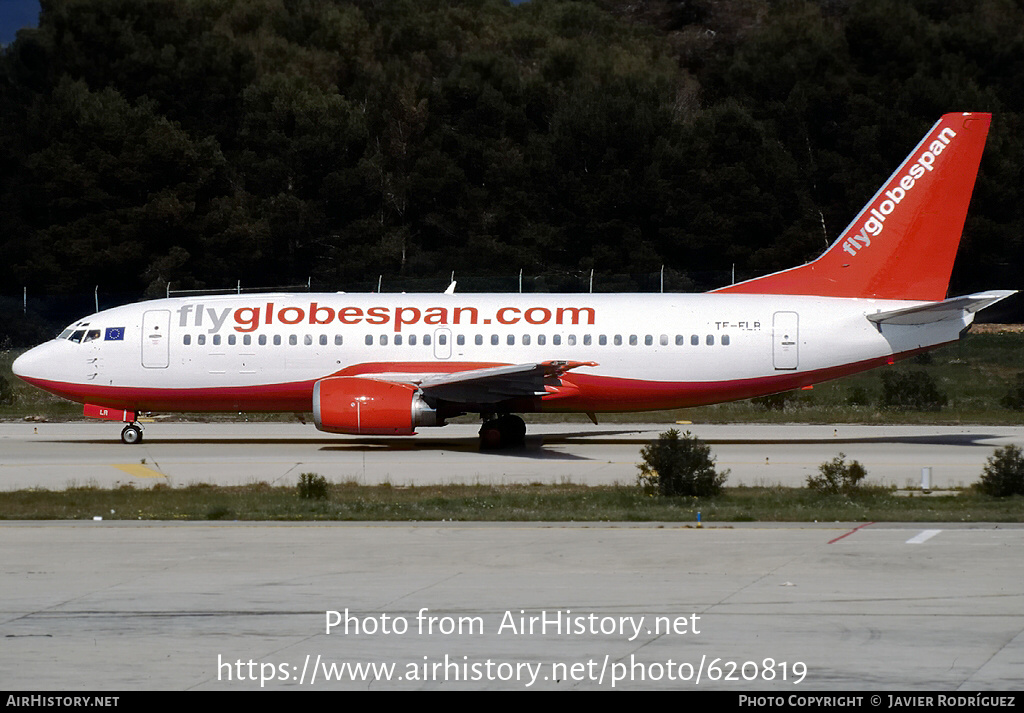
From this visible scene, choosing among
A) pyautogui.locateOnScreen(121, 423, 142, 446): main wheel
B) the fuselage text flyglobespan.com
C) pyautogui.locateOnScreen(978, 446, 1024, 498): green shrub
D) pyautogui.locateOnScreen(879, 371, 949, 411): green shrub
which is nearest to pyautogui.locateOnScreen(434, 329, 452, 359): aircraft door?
the fuselage text flyglobespan.com

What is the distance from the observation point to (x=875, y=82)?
73562mm

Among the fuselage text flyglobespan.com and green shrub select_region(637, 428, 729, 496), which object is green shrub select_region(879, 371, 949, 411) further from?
green shrub select_region(637, 428, 729, 496)

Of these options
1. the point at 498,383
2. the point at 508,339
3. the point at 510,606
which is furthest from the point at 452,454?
the point at 510,606

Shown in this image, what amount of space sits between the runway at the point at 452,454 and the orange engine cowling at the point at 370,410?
0.72m

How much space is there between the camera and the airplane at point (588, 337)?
31.6 meters

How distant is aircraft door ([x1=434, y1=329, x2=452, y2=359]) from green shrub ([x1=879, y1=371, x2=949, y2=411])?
16310 millimetres

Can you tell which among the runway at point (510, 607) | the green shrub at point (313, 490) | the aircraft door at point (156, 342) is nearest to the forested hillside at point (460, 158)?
the aircraft door at point (156, 342)

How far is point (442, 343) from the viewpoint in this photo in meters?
31.8

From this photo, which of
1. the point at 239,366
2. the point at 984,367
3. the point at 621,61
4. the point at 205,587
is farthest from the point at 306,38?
the point at 205,587

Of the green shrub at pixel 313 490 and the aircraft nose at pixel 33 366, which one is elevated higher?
the aircraft nose at pixel 33 366

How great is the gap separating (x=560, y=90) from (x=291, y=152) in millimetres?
16948

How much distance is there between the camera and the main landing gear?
31.2m

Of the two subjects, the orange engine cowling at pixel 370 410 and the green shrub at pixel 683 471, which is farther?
the orange engine cowling at pixel 370 410

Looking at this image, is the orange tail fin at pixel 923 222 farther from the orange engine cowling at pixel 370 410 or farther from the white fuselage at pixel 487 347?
the orange engine cowling at pixel 370 410
